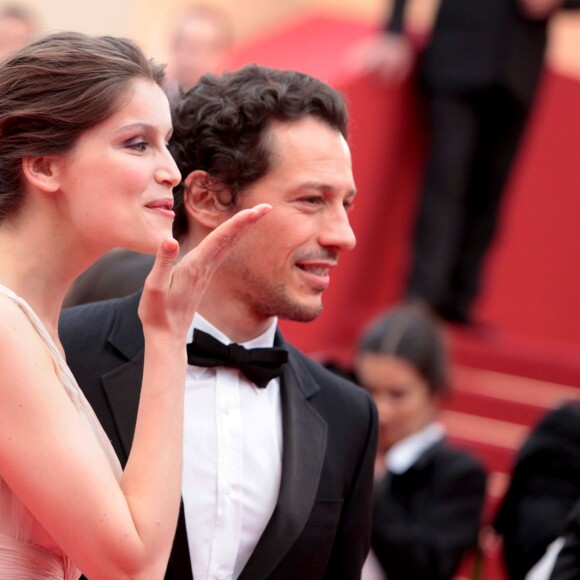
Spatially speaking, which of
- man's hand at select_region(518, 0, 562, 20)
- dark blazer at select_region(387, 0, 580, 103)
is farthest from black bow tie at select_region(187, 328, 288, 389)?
man's hand at select_region(518, 0, 562, 20)

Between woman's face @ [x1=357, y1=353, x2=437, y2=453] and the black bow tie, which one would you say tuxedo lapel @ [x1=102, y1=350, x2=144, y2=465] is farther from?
woman's face @ [x1=357, y1=353, x2=437, y2=453]

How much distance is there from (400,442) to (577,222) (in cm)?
367

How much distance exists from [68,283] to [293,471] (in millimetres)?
649

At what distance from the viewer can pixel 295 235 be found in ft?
8.91

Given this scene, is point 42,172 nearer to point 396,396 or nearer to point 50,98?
point 50,98

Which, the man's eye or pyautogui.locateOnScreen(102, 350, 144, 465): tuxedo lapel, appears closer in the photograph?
pyautogui.locateOnScreen(102, 350, 144, 465): tuxedo lapel

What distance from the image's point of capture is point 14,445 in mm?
2037

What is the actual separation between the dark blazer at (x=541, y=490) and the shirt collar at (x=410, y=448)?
530 millimetres

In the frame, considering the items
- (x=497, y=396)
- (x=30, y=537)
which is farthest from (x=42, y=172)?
(x=497, y=396)

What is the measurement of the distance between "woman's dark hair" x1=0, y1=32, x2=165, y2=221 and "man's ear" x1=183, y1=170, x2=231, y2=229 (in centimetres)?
55

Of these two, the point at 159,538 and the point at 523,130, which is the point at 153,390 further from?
the point at 523,130

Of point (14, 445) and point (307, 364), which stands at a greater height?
point (14, 445)

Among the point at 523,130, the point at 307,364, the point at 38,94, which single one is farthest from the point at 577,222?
the point at 38,94

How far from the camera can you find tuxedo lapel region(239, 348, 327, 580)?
2.55 meters
